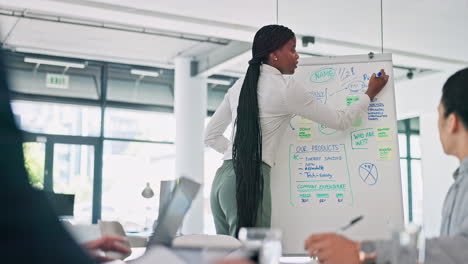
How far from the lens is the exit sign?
11.0 m

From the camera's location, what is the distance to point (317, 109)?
10.6ft

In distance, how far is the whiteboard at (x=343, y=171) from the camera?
364 centimetres

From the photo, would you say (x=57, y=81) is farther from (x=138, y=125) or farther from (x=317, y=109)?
(x=317, y=109)

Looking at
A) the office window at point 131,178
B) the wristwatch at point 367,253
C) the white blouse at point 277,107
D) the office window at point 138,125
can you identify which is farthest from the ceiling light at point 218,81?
the wristwatch at point 367,253

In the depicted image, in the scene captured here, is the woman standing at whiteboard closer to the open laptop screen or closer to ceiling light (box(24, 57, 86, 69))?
the open laptop screen

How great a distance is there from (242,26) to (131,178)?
438 cm

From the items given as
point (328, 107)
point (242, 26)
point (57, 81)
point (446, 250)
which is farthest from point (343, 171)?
point (57, 81)

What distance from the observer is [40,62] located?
34.6 ft

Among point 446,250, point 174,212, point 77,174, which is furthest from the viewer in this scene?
point 77,174

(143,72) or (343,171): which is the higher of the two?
(143,72)

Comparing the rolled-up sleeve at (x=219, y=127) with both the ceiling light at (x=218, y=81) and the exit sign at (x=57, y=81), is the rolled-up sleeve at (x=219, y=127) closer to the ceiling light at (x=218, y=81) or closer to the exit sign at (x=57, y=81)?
the ceiling light at (x=218, y=81)

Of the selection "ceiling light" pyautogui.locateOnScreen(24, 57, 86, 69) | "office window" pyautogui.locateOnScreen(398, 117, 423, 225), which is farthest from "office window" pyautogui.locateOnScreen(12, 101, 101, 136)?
"office window" pyautogui.locateOnScreen(398, 117, 423, 225)

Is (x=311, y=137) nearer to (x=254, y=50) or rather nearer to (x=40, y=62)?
(x=254, y=50)

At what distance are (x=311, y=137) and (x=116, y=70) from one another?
26.8 ft
